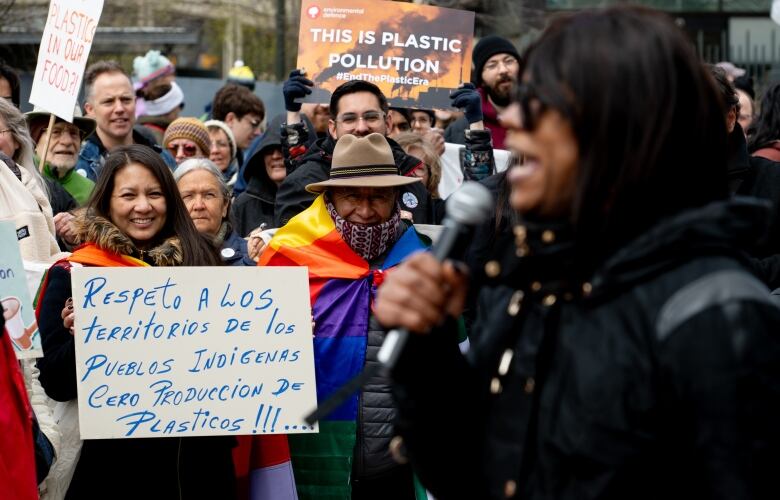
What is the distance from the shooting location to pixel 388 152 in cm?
571

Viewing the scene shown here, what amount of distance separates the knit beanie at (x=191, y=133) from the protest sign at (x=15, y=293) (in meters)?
3.82

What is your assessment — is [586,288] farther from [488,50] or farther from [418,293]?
[488,50]

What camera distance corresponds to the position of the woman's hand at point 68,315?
5012 mm

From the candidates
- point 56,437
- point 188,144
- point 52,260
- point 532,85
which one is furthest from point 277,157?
point 532,85

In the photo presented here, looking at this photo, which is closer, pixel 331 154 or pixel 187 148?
pixel 331 154

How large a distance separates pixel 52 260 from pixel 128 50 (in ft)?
53.7

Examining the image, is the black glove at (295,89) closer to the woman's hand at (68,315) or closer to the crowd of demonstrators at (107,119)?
the crowd of demonstrators at (107,119)

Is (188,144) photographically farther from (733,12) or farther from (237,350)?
(733,12)

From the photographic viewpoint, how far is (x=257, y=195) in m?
8.14

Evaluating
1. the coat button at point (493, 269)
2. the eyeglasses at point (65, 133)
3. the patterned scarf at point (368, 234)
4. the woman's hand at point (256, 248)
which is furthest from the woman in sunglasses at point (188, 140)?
the coat button at point (493, 269)

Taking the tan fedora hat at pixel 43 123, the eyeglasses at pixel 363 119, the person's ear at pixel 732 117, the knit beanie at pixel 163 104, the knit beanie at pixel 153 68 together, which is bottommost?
the person's ear at pixel 732 117

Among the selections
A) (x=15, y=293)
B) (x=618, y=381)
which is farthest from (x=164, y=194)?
(x=618, y=381)

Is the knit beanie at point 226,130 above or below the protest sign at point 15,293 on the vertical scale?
above

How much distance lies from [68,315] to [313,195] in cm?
178
